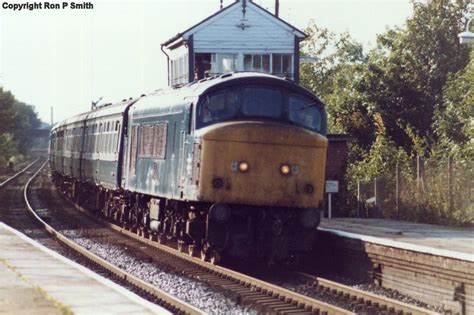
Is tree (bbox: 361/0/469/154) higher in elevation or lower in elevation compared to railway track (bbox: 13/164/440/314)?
higher

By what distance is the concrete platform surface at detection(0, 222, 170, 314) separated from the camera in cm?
924

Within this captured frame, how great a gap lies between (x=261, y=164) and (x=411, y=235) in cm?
399

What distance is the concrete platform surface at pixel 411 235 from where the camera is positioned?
40.8 feet

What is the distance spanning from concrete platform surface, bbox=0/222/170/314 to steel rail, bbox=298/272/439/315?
11.0 ft

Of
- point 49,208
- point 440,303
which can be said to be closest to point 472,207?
point 440,303

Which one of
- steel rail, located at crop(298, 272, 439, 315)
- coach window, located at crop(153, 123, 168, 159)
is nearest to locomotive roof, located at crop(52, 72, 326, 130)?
coach window, located at crop(153, 123, 168, 159)

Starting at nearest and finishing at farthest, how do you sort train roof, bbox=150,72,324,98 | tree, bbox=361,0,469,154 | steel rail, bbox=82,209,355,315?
steel rail, bbox=82,209,355,315 < train roof, bbox=150,72,324,98 < tree, bbox=361,0,469,154

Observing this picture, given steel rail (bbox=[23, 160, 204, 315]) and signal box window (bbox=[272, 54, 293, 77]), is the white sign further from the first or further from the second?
signal box window (bbox=[272, 54, 293, 77])

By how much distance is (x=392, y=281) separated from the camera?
13.2 metres

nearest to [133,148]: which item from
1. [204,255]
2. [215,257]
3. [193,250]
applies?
[193,250]

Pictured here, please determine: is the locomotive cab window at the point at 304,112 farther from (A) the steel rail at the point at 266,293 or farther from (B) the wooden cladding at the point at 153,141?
(A) the steel rail at the point at 266,293

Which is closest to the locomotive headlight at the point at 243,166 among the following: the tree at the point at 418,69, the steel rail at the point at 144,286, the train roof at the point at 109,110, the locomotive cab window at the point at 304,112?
the locomotive cab window at the point at 304,112

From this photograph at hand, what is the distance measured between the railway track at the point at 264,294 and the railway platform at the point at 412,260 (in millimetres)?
1095

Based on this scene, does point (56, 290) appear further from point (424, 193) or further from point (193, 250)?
point (424, 193)
